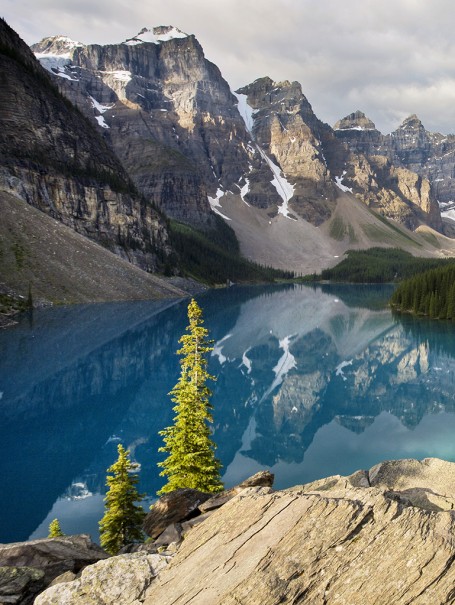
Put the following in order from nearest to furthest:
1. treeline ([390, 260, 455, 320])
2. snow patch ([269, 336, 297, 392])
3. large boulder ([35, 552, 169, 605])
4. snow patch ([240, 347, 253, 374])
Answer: large boulder ([35, 552, 169, 605]) < snow patch ([269, 336, 297, 392]) < snow patch ([240, 347, 253, 374]) < treeline ([390, 260, 455, 320])

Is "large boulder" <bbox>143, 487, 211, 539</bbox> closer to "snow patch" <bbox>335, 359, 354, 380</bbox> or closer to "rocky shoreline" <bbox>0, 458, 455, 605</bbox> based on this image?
"rocky shoreline" <bbox>0, 458, 455, 605</bbox>

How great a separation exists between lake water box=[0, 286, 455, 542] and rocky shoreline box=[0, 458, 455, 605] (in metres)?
11.9

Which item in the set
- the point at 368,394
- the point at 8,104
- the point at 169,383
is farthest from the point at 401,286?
the point at 8,104

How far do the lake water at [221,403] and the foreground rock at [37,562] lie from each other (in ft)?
33.9

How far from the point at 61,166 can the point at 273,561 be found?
166 metres

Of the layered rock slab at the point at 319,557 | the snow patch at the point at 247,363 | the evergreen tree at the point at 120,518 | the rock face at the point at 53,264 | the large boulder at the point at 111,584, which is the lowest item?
the snow patch at the point at 247,363

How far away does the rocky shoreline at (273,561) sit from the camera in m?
7.54

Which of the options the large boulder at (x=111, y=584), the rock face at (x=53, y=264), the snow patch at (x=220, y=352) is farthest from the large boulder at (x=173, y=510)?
the rock face at (x=53, y=264)

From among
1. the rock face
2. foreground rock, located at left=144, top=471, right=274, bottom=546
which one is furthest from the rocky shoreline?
the rock face

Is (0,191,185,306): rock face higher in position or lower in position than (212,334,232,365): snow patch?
higher

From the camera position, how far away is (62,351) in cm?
6050

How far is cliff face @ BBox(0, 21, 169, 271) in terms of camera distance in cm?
14275

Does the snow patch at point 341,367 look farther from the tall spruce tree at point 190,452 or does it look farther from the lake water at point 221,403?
the tall spruce tree at point 190,452

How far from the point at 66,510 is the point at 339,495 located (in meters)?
17.5
